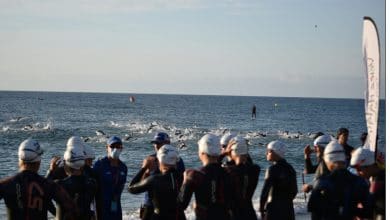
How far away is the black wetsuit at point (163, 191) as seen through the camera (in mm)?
7464

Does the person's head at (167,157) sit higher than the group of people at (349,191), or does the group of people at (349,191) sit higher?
the person's head at (167,157)

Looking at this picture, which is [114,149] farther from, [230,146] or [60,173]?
[230,146]

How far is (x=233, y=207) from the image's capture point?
800cm

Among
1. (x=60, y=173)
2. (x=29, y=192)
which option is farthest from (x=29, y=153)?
(x=60, y=173)

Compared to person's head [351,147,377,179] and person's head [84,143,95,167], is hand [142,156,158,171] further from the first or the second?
person's head [351,147,377,179]

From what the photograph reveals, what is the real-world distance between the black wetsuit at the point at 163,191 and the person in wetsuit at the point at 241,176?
2.67 ft

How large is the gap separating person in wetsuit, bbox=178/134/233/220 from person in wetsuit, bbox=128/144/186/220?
0.15m

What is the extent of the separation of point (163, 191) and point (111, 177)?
1.52 m

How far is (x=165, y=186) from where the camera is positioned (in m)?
7.48

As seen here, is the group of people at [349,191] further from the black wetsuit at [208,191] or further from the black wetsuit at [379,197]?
the black wetsuit at [208,191]

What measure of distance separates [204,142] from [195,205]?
83 centimetres

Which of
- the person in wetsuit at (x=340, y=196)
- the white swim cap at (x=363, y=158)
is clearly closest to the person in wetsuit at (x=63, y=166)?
the person in wetsuit at (x=340, y=196)

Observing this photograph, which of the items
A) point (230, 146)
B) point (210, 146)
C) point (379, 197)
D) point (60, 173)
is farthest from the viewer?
point (230, 146)

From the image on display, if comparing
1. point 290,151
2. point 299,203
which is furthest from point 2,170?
point 290,151
